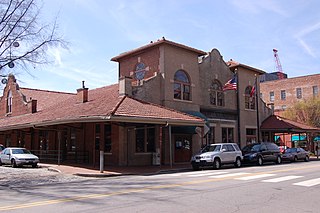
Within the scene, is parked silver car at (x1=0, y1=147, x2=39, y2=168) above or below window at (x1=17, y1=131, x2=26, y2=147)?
below

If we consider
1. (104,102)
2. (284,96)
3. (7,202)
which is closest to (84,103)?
(104,102)

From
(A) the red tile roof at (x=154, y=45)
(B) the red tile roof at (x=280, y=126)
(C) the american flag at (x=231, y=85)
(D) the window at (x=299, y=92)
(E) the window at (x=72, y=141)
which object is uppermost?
(D) the window at (x=299, y=92)

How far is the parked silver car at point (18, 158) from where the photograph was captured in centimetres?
2353

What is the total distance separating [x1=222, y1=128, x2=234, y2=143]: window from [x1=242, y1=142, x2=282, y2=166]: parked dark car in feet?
17.6

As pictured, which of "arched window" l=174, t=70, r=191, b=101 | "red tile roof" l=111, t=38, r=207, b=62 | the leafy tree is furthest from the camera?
the leafy tree

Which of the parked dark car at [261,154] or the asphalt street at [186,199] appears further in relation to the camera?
the parked dark car at [261,154]

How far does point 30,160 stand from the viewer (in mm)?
23609

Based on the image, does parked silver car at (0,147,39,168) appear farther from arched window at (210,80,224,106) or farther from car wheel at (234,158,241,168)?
arched window at (210,80,224,106)

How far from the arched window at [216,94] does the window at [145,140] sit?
834cm

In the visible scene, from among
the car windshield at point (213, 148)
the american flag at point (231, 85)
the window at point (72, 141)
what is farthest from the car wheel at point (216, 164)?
the window at point (72, 141)

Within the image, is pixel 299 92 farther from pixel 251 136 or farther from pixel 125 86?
pixel 125 86

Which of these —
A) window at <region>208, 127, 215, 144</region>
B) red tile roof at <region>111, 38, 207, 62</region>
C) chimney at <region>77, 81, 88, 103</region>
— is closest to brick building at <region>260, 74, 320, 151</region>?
window at <region>208, 127, 215, 144</region>

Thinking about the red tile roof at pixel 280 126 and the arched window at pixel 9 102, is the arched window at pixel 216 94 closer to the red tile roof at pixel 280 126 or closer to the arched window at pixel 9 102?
the red tile roof at pixel 280 126

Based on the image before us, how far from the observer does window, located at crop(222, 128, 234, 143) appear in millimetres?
31891
